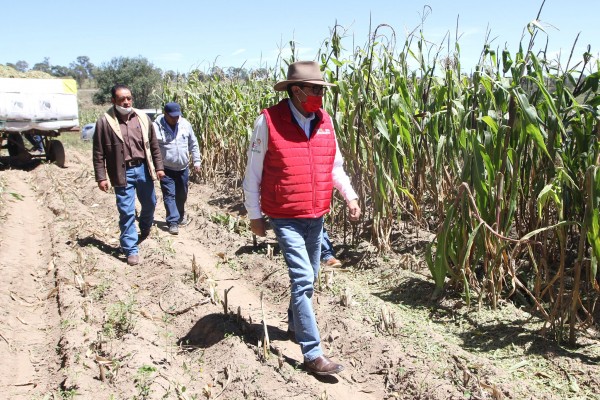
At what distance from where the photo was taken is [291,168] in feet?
11.0

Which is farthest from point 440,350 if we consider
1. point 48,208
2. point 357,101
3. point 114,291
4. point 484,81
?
point 48,208

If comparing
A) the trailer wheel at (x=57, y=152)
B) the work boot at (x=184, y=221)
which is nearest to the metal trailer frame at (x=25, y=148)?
the trailer wheel at (x=57, y=152)

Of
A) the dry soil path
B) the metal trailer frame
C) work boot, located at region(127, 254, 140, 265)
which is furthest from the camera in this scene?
the metal trailer frame

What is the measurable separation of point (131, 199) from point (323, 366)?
3.25 meters

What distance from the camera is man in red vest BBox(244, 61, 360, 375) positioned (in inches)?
131

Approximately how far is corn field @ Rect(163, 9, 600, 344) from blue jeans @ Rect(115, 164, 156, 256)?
2001mm

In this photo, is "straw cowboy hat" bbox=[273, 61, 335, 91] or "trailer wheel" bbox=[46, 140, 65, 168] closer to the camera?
"straw cowboy hat" bbox=[273, 61, 335, 91]

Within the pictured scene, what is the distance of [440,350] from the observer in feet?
11.8

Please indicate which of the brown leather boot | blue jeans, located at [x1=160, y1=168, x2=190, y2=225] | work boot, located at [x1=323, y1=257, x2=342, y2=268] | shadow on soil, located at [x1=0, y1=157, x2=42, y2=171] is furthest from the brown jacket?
shadow on soil, located at [x1=0, y1=157, x2=42, y2=171]

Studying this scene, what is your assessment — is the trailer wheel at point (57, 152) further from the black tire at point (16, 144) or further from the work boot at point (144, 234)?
the work boot at point (144, 234)

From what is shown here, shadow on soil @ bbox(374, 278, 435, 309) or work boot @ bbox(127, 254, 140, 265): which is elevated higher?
shadow on soil @ bbox(374, 278, 435, 309)

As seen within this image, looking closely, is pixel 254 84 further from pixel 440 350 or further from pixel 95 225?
pixel 440 350

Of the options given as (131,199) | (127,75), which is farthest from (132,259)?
(127,75)

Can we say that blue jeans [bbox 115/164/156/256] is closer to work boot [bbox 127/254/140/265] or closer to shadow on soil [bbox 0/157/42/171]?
work boot [bbox 127/254/140/265]
